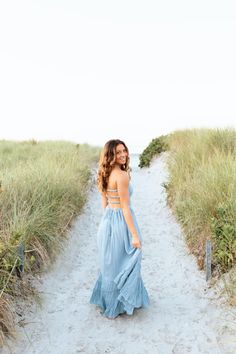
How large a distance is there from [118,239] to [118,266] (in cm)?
31

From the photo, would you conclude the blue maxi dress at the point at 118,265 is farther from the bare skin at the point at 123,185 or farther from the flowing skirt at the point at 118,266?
the bare skin at the point at 123,185

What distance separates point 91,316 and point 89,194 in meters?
5.96

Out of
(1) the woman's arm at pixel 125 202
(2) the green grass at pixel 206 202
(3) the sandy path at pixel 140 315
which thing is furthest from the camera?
(2) the green grass at pixel 206 202

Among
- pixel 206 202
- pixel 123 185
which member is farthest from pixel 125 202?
pixel 206 202

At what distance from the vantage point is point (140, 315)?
510cm

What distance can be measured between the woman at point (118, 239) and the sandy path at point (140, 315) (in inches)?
11.1

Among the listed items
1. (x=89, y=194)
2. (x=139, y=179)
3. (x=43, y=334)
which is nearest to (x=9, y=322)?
(x=43, y=334)

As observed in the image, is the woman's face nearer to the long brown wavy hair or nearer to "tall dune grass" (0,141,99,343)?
the long brown wavy hair

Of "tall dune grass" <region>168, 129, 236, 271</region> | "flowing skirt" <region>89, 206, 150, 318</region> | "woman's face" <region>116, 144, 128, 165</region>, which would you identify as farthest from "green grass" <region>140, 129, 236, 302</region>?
"woman's face" <region>116, 144, 128, 165</region>

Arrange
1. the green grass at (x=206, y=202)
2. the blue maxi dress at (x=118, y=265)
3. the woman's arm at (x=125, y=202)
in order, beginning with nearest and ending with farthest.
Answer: the woman's arm at (x=125, y=202)
the blue maxi dress at (x=118, y=265)
the green grass at (x=206, y=202)

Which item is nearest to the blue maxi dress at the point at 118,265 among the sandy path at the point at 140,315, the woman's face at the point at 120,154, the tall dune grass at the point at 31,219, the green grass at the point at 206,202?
the sandy path at the point at 140,315

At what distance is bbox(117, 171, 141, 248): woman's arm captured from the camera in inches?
185

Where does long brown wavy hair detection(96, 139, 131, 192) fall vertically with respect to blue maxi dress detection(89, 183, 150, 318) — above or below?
above

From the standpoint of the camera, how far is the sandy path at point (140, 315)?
15.0 ft
